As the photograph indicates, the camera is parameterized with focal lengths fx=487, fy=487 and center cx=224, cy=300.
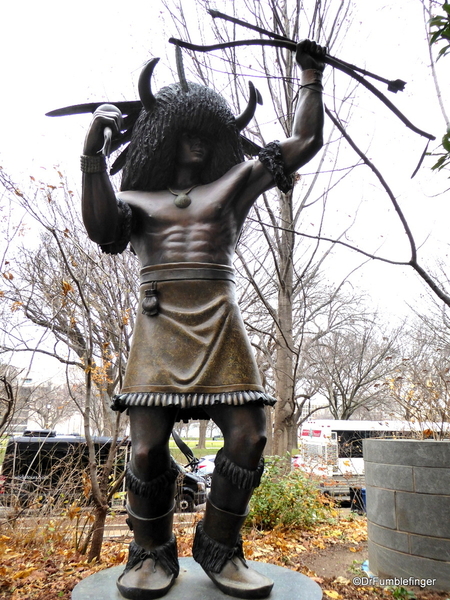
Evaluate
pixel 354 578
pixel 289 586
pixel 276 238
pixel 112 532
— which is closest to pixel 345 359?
pixel 276 238

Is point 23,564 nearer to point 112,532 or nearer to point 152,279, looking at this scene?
point 152,279

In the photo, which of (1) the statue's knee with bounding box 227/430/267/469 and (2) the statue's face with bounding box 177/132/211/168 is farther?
(2) the statue's face with bounding box 177/132/211/168

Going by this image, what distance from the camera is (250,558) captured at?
15.8ft

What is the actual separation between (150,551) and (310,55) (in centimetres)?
253

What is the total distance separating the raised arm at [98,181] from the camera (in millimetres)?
2242

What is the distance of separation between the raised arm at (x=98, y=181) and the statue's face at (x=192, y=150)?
412mm

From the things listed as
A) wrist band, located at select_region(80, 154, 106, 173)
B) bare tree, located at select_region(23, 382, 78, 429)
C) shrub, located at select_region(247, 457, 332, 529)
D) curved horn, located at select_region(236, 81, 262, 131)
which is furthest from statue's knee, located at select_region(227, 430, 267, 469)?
bare tree, located at select_region(23, 382, 78, 429)

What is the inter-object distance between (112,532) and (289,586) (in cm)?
626

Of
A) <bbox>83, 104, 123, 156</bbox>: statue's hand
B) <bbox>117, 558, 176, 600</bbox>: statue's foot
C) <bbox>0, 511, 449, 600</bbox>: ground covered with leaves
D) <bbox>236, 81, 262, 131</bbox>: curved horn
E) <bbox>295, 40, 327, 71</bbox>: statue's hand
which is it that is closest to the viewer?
<bbox>117, 558, 176, 600</bbox>: statue's foot

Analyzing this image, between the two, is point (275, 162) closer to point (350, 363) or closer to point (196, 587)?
point (196, 587)

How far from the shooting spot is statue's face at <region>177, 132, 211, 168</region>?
262 cm

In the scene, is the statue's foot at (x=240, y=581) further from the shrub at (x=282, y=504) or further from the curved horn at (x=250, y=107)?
the shrub at (x=282, y=504)

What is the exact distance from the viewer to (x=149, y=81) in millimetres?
2547

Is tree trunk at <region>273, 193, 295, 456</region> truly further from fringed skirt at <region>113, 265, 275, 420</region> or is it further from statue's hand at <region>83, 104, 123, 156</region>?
statue's hand at <region>83, 104, 123, 156</region>
